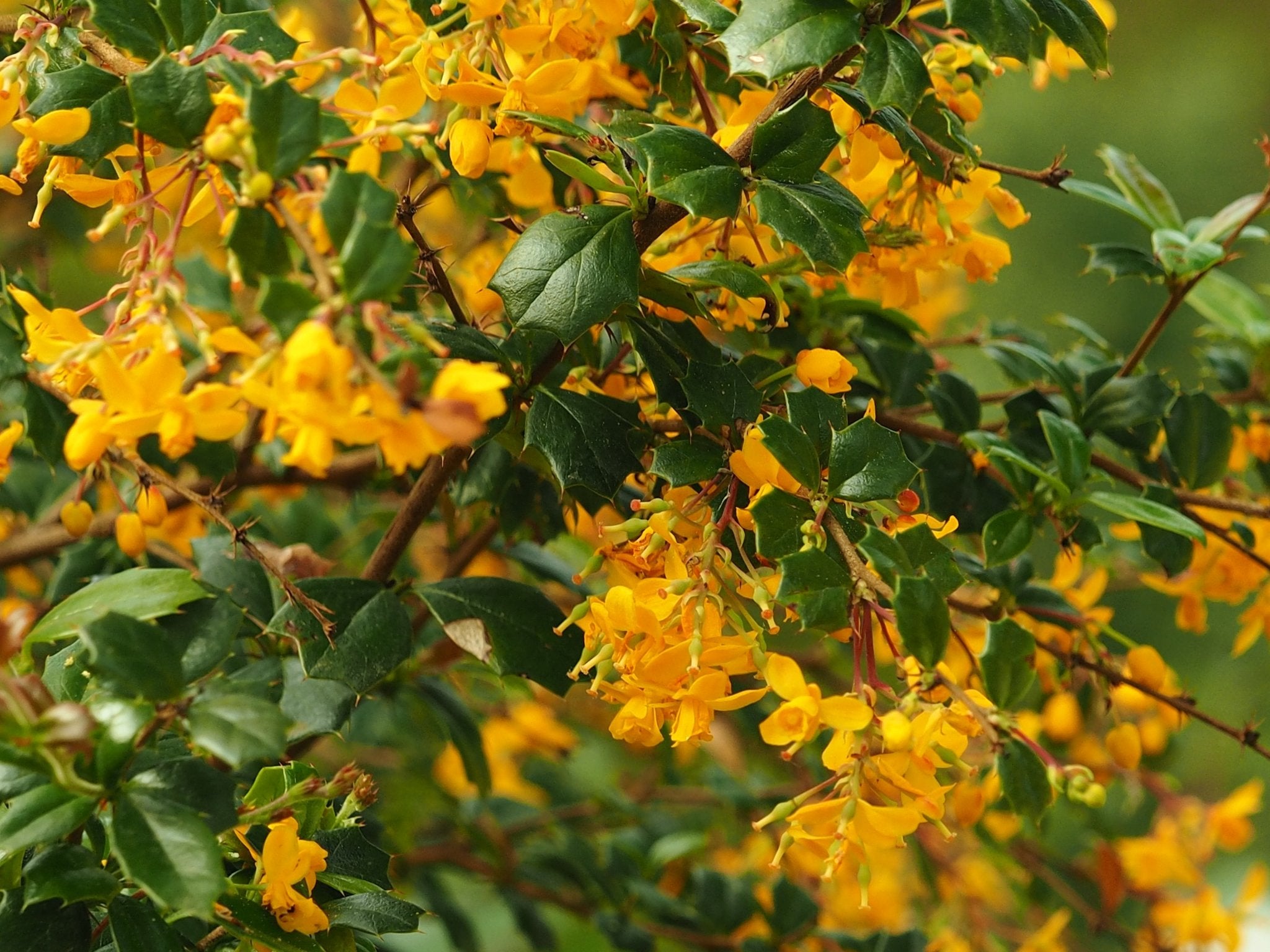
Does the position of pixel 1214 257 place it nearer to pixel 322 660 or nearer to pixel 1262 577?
pixel 1262 577

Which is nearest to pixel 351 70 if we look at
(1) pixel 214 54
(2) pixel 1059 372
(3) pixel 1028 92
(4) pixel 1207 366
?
(1) pixel 214 54

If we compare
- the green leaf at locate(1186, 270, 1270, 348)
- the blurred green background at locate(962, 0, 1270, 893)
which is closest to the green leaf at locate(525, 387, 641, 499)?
the green leaf at locate(1186, 270, 1270, 348)

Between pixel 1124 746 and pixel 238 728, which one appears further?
pixel 1124 746

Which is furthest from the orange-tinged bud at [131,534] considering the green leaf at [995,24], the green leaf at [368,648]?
the green leaf at [995,24]

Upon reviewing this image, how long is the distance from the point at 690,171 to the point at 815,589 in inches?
7.1

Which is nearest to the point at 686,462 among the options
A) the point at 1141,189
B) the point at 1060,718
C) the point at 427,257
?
the point at 427,257

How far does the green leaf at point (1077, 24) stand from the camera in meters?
0.51

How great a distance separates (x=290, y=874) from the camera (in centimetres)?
44

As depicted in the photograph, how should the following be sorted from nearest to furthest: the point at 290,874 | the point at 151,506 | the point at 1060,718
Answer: the point at 290,874 → the point at 151,506 → the point at 1060,718

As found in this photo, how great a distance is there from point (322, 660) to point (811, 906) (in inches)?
18.5

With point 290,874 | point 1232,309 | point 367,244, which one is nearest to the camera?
point 367,244

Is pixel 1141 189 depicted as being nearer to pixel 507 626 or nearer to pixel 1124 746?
pixel 1124 746

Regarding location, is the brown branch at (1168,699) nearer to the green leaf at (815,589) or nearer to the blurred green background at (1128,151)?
the green leaf at (815,589)

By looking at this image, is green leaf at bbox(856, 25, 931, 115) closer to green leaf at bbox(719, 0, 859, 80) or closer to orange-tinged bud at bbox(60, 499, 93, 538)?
green leaf at bbox(719, 0, 859, 80)
